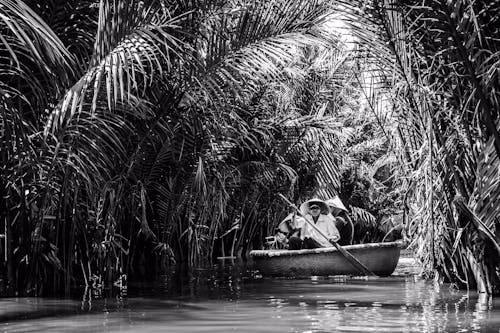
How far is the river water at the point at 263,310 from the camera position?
5.99 meters

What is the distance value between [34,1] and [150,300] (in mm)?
3238

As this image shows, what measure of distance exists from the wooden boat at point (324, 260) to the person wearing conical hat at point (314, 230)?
104cm

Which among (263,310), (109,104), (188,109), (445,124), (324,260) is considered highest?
(188,109)

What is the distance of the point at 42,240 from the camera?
305 inches

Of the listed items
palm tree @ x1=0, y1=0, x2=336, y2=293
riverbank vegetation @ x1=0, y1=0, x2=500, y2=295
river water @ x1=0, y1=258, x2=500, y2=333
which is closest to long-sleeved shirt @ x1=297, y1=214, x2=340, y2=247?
riverbank vegetation @ x1=0, y1=0, x2=500, y2=295

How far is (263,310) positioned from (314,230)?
6295 mm

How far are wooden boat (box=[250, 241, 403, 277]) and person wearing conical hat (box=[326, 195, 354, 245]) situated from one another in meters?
1.61

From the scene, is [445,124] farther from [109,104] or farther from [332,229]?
[332,229]

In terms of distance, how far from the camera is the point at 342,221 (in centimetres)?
1395

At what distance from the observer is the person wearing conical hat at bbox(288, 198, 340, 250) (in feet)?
43.7

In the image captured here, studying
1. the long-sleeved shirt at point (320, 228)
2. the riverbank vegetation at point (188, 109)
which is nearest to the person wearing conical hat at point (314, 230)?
the long-sleeved shirt at point (320, 228)

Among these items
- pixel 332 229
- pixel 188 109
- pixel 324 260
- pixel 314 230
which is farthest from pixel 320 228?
pixel 188 109

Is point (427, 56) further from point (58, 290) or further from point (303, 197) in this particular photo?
point (303, 197)

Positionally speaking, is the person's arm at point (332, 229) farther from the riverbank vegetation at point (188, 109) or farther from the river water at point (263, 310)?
the river water at point (263, 310)
